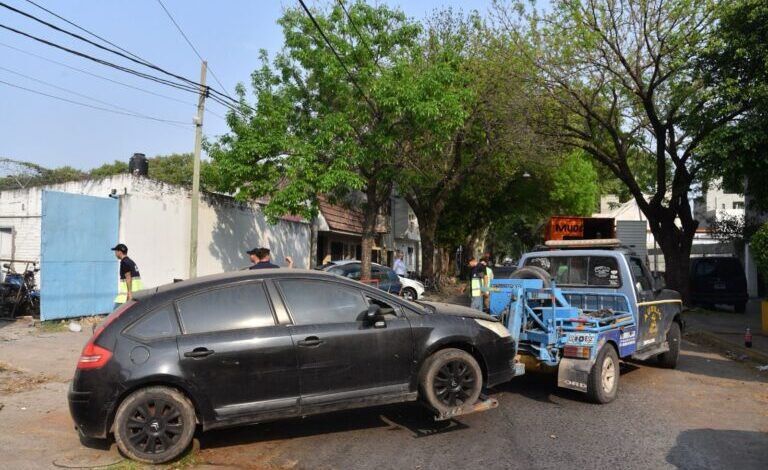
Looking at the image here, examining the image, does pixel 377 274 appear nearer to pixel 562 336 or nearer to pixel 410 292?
pixel 410 292

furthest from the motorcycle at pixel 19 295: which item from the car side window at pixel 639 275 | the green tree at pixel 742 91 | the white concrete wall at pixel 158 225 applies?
the green tree at pixel 742 91

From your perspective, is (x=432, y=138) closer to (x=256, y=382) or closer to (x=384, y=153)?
(x=384, y=153)

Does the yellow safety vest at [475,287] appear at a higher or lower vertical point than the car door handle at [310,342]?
higher

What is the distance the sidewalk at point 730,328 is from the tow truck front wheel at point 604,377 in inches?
177

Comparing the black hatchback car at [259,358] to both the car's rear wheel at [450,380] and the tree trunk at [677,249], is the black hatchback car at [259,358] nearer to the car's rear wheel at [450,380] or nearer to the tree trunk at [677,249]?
the car's rear wheel at [450,380]

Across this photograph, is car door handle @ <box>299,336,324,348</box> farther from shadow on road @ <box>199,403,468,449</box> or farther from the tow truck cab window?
the tow truck cab window

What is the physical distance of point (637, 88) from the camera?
17344mm

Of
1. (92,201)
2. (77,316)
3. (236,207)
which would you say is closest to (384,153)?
(236,207)

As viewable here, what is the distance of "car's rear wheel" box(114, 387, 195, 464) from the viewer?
4.96 metres

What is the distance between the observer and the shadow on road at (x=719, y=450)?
5.00 meters

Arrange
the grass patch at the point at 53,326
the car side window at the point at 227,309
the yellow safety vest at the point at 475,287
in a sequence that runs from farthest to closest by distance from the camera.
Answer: the yellow safety vest at the point at 475,287, the grass patch at the point at 53,326, the car side window at the point at 227,309

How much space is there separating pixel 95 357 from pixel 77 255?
920 centimetres

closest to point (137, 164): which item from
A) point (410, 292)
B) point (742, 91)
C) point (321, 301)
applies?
point (410, 292)

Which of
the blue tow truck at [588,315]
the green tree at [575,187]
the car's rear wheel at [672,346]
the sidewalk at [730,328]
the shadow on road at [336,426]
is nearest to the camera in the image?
the shadow on road at [336,426]
